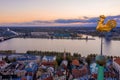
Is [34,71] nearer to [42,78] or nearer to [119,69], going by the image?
[42,78]

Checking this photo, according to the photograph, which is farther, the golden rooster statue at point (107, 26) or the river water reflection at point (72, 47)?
the river water reflection at point (72, 47)

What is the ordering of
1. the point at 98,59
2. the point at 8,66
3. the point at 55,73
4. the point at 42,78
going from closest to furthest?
1. the point at 98,59
2. the point at 42,78
3. the point at 55,73
4. the point at 8,66

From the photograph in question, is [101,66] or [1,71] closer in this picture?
[101,66]

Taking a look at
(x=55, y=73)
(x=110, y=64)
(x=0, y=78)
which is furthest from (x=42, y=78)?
(x=110, y=64)

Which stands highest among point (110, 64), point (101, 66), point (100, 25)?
point (100, 25)

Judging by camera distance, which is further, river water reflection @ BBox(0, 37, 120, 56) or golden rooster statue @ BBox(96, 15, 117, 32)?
river water reflection @ BBox(0, 37, 120, 56)

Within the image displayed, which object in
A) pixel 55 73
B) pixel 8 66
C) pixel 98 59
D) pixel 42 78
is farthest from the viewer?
pixel 8 66

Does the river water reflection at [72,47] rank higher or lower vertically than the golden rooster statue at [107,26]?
lower

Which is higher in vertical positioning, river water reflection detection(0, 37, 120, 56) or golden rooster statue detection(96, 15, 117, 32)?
golden rooster statue detection(96, 15, 117, 32)

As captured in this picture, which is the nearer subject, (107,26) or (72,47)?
(107,26)

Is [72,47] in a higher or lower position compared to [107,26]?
lower

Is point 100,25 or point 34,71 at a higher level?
point 100,25
